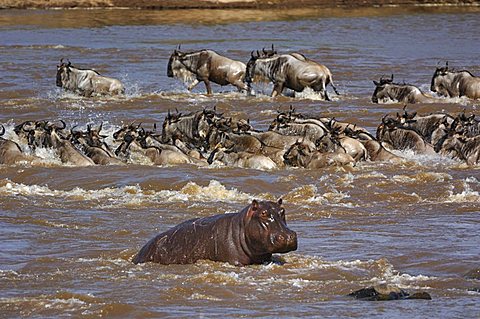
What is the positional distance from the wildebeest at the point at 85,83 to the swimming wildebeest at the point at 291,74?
245 cm

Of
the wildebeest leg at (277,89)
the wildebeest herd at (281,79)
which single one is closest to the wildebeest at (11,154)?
the wildebeest herd at (281,79)

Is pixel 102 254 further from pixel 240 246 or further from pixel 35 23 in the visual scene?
pixel 35 23

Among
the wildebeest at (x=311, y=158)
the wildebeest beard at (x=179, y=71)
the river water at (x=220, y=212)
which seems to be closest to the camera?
the river water at (x=220, y=212)

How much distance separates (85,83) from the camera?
20.1 meters

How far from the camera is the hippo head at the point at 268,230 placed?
26.6 ft

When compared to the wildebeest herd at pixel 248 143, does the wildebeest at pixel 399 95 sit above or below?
below

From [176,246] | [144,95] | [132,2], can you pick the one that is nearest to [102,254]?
[176,246]

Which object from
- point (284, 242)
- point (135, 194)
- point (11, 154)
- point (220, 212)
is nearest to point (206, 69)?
point (11, 154)

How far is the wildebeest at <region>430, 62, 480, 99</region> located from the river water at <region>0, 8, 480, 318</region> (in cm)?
46

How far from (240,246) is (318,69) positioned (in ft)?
38.7

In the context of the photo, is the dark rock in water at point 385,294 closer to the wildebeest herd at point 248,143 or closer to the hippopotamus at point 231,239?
the hippopotamus at point 231,239

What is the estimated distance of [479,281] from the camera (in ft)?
27.0

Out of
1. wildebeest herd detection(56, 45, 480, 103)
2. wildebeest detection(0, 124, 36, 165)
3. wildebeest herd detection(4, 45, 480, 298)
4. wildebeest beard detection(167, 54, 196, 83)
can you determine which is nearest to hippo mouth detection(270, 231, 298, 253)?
wildebeest herd detection(4, 45, 480, 298)

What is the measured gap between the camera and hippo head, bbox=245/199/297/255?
8.12 metres
